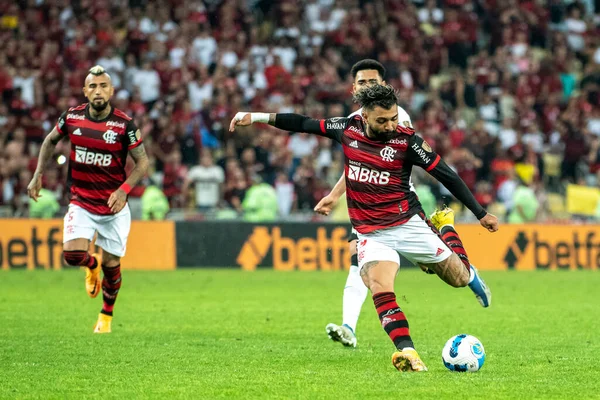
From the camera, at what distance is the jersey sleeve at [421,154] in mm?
8391

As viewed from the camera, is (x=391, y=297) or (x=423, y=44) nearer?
(x=391, y=297)

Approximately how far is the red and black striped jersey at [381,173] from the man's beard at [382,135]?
3cm

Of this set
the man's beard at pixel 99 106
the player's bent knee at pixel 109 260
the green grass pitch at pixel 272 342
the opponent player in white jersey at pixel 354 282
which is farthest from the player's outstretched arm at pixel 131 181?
the opponent player in white jersey at pixel 354 282

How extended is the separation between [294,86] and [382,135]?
1618 cm

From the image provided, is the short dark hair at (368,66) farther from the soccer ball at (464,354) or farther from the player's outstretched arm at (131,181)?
the soccer ball at (464,354)

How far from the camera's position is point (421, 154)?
8383 millimetres

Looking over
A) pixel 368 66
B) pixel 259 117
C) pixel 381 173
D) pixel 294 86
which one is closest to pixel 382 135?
pixel 381 173

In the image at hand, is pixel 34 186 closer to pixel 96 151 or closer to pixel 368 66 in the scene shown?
pixel 96 151

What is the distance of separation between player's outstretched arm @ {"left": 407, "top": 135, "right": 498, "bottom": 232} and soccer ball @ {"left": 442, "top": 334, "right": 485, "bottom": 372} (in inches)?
35.8

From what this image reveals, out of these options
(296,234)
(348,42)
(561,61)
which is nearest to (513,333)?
(296,234)

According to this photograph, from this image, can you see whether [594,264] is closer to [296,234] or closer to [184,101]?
[296,234]

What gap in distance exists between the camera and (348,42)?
85.3ft

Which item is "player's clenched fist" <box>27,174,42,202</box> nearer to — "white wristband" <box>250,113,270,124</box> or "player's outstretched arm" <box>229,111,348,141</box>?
"player's outstretched arm" <box>229,111,348,141</box>

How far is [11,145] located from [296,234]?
5.88 m
